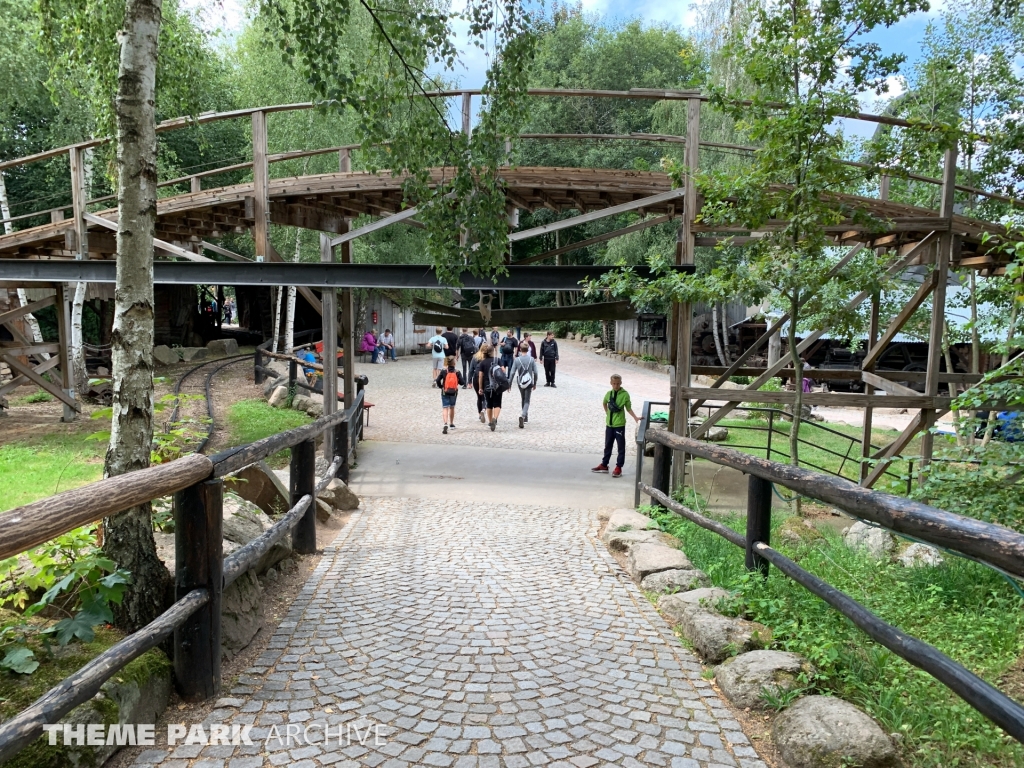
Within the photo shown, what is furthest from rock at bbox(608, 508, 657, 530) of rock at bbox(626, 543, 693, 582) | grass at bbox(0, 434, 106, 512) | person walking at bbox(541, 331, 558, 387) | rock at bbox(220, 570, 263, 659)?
person walking at bbox(541, 331, 558, 387)

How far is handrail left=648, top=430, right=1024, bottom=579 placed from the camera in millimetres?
1695

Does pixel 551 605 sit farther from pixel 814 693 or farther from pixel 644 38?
pixel 644 38

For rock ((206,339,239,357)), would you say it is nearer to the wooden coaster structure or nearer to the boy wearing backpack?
the wooden coaster structure

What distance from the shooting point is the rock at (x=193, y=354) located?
2014cm

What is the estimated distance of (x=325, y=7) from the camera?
14.3 feet

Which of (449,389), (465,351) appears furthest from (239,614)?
(465,351)

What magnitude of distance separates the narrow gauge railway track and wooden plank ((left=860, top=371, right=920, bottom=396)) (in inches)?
317

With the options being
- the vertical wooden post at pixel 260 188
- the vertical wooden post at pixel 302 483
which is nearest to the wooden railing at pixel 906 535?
the vertical wooden post at pixel 302 483

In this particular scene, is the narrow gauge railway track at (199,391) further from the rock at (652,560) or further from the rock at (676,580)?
the rock at (676,580)

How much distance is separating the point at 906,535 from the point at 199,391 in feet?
47.2

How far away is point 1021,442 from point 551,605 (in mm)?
3257

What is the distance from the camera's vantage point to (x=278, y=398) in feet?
42.6

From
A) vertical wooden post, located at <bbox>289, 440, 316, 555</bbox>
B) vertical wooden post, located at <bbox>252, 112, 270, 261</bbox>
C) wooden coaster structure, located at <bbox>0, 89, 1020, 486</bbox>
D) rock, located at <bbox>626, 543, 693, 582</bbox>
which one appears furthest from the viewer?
vertical wooden post, located at <bbox>252, 112, 270, 261</bbox>

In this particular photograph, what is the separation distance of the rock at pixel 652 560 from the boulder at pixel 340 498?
9.99ft
